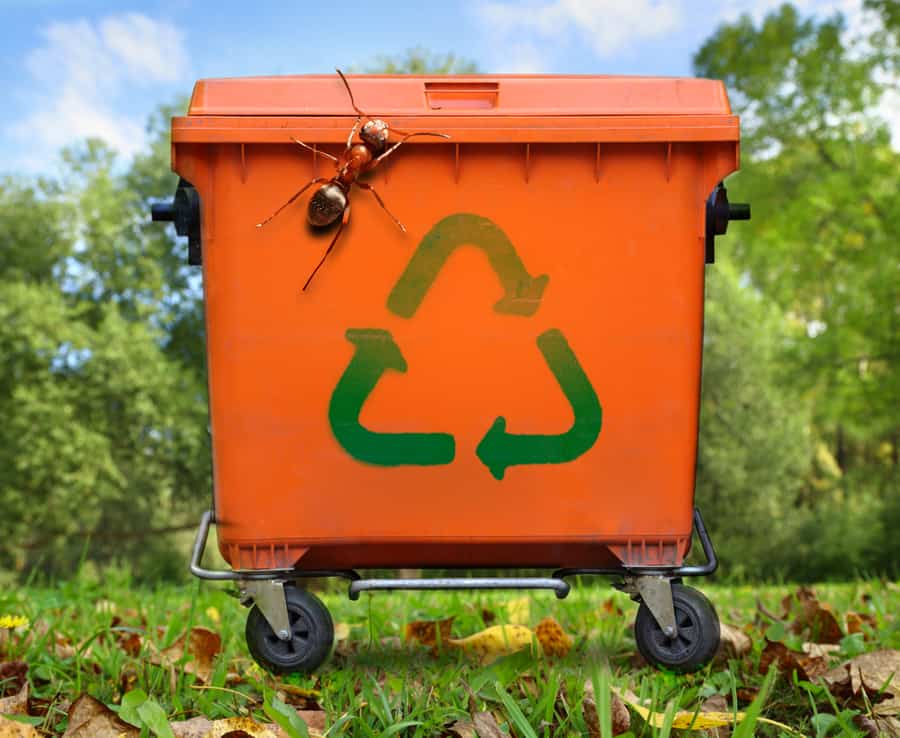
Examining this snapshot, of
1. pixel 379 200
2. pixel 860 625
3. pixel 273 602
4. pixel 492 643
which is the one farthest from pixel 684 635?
pixel 379 200

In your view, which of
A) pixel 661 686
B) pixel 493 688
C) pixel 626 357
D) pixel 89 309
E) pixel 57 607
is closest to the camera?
pixel 493 688

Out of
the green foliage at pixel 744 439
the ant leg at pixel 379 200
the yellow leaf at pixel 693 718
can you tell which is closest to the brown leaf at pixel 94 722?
the yellow leaf at pixel 693 718

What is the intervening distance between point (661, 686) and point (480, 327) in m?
0.91

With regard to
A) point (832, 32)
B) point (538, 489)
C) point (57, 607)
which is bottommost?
point (57, 607)

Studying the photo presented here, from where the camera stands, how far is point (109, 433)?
Answer: 16.4 m

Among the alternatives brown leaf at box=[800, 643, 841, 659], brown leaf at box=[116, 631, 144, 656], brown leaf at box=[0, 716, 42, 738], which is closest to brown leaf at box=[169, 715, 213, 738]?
brown leaf at box=[0, 716, 42, 738]

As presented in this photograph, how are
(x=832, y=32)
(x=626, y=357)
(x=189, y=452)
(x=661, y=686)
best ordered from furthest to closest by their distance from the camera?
(x=189, y=452)
(x=832, y=32)
(x=626, y=357)
(x=661, y=686)

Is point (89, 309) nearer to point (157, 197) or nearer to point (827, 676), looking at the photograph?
point (157, 197)

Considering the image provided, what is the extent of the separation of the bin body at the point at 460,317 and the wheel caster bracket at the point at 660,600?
11 centimetres

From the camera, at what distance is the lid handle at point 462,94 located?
233cm

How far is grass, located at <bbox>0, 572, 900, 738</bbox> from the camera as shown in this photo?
1.83m

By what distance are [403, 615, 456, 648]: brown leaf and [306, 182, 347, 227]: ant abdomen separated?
1.10 metres

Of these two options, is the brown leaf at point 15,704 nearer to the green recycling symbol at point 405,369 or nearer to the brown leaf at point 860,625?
the green recycling symbol at point 405,369

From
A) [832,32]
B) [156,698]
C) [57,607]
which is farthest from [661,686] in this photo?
[832,32]
